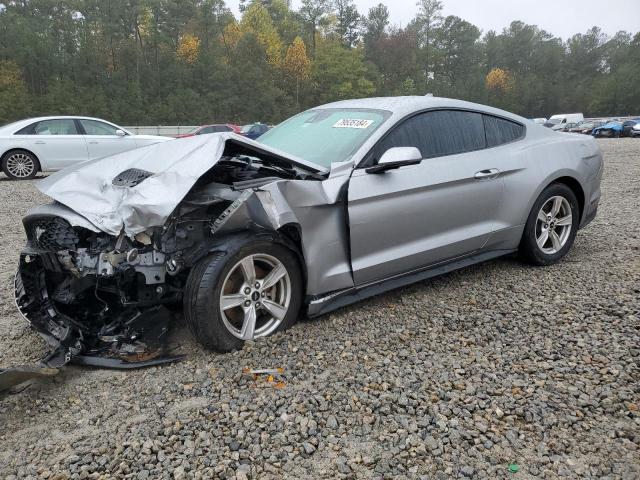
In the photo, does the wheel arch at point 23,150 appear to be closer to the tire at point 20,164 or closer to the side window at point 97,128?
the tire at point 20,164

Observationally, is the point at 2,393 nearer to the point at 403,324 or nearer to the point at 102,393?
the point at 102,393

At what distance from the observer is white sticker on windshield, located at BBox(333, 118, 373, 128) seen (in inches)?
147

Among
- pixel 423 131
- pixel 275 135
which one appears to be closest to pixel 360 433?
pixel 423 131

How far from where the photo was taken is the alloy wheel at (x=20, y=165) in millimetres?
11031

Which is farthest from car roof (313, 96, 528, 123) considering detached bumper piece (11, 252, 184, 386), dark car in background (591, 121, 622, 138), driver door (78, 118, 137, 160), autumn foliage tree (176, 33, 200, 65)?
autumn foliage tree (176, 33, 200, 65)

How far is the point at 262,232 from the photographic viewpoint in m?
3.06

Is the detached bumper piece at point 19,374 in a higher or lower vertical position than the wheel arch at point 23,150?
lower

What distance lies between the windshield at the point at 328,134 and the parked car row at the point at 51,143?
24.3 ft

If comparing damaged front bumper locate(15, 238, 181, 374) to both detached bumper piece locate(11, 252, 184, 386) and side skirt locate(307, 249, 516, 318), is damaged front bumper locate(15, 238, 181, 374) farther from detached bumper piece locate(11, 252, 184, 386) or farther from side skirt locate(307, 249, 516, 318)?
side skirt locate(307, 249, 516, 318)

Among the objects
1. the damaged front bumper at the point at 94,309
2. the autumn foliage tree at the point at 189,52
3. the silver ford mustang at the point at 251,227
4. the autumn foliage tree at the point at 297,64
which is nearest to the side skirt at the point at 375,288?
the silver ford mustang at the point at 251,227

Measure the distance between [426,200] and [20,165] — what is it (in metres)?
10.5

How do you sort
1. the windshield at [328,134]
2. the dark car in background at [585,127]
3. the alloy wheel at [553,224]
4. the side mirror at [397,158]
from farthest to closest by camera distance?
the dark car in background at [585,127]
the alloy wheel at [553,224]
the windshield at [328,134]
the side mirror at [397,158]

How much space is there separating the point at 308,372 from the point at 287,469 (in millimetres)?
777

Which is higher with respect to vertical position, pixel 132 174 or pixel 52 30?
pixel 52 30
